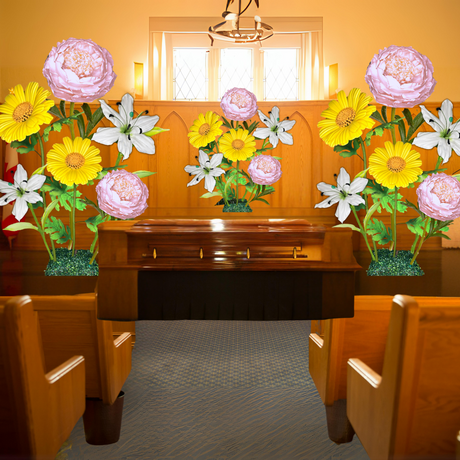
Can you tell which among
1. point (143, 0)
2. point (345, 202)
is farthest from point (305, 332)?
point (143, 0)

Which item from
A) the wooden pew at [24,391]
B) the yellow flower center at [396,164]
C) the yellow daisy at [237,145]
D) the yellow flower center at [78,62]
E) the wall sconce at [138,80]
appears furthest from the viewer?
the wall sconce at [138,80]

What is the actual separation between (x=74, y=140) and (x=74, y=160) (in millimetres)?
53

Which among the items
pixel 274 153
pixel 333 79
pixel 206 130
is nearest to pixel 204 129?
pixel 206 130

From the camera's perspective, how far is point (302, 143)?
4.11 metres

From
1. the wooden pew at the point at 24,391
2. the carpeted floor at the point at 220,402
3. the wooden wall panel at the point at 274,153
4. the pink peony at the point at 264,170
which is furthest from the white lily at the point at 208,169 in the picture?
the wooden wall panel at the point at 274,153

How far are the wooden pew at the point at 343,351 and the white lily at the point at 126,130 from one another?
77 centimetres

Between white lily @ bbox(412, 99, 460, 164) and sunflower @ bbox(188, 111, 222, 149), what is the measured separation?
2.13 feet

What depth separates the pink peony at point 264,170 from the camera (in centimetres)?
127

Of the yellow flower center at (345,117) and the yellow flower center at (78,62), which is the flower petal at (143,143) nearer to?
the yellow flower center at (78,62)

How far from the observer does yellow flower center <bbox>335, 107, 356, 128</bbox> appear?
3.12ft

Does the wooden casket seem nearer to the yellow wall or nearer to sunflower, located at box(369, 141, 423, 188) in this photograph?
sunflower, located at box(369, 141, 423, 188)

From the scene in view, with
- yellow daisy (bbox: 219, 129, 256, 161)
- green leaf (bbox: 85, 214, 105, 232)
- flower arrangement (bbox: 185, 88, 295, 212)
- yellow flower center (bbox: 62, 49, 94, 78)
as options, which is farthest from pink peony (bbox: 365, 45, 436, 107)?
green leaf (bbox: 85, 214, 105, 232)

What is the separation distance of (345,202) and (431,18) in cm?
613

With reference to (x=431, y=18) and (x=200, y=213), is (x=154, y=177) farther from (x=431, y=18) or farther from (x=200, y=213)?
(x=431, y=18)
